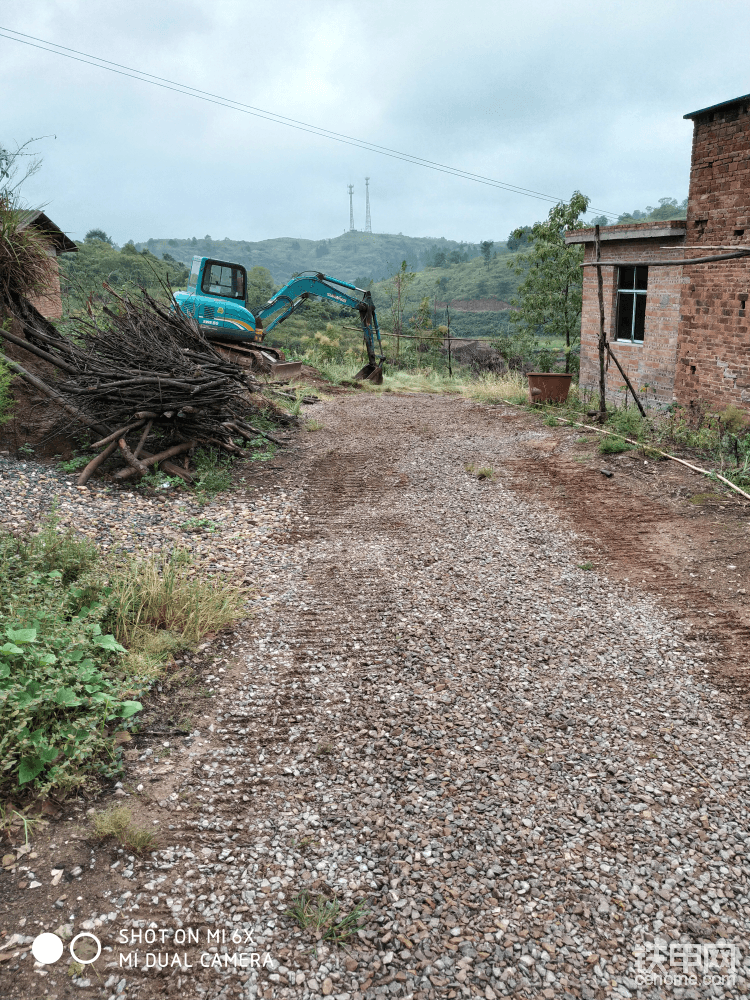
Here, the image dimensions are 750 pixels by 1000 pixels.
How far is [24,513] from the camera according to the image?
6.41 m

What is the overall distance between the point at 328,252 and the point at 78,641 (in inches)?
7787

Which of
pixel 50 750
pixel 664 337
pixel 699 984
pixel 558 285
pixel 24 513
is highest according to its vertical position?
pixel 558 285

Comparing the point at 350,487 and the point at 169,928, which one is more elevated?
the point at 350,487

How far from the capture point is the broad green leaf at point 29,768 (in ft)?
10.8

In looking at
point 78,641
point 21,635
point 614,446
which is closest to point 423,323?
point 614,446

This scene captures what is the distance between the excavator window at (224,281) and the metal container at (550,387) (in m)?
7.66

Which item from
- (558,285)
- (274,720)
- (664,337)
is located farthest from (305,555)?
(558,285)

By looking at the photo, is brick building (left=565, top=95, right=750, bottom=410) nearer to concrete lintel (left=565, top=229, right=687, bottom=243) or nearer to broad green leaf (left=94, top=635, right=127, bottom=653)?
concrete lintel (left=565, top=229, right=687, bottom=243)

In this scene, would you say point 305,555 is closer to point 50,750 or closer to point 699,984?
point 50,750

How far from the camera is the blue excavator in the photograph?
15.9m

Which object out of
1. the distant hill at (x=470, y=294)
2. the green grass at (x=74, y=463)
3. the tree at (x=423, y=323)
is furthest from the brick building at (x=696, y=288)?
the distant hill at (x=470, y=294)

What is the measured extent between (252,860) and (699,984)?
80.0 inches

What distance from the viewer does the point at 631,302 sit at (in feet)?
42.5

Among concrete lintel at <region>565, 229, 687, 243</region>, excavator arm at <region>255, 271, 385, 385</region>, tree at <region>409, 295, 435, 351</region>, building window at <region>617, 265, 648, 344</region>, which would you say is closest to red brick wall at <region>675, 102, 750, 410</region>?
concrete lintel at <region>565, 229, 687, 243</region>
